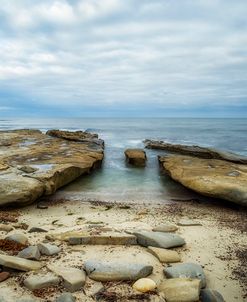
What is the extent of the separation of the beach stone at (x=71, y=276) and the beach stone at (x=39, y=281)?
0.49 feet

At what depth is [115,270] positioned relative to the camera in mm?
5734

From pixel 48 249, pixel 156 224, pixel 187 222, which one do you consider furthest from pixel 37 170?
pixel 48 249

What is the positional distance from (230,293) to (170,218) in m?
4.62

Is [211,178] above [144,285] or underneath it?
above

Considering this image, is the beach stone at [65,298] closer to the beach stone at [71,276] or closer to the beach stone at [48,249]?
the beach stone at [71,276]

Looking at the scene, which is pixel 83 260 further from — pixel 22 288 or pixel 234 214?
pixel 234 214

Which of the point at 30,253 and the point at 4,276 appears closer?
Result: the point at 4,276

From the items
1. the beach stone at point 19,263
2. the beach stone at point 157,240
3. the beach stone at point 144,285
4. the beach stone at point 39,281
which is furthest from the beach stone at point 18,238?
the beach stone at point 144,285

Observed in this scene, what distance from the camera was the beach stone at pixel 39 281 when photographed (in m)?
5.30

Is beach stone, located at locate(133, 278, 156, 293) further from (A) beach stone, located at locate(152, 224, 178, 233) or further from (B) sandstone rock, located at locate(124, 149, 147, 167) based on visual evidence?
(B) sandstone rock, located at locate(124, 149, 147, 167)

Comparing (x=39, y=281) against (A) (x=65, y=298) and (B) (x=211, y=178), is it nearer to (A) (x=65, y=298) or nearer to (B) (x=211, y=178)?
(A) (x=65, y=298)

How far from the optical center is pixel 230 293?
5500mm

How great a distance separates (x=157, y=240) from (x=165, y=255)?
1.82 feet

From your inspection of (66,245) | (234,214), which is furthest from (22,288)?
(234,214)
